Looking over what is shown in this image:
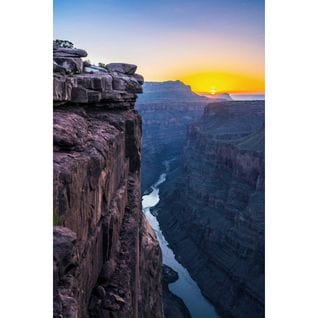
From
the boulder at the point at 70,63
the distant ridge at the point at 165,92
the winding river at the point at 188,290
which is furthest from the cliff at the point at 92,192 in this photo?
the distant ridge at the point at 165,92

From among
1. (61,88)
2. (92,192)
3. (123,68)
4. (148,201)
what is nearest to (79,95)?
(61,88)

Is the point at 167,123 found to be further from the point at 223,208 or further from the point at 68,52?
the point at 68,52

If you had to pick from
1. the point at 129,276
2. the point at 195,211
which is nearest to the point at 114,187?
the point at 129,276
